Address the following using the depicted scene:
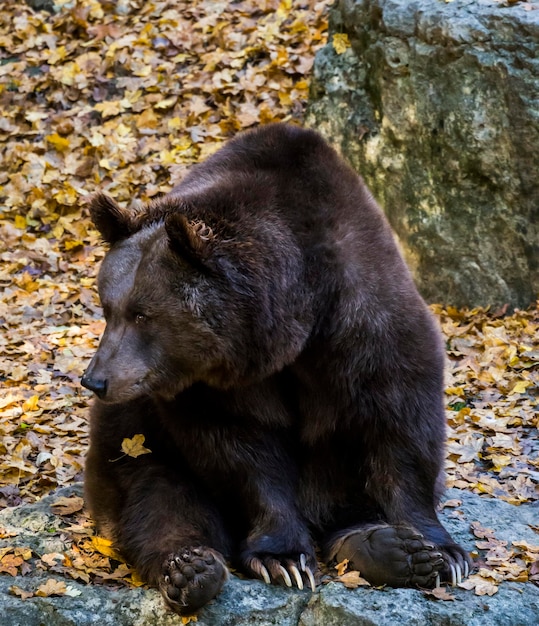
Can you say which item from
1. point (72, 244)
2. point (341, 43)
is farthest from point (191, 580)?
point (341, 43)

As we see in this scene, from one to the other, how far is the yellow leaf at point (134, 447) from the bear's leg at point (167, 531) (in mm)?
52

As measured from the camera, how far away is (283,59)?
34.4 ft

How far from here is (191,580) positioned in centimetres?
379

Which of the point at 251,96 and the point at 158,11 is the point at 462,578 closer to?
the point at 251,96

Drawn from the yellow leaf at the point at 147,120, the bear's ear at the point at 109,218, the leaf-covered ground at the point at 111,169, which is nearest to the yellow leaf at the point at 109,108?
the leaf-covered ground at the point at 111,169

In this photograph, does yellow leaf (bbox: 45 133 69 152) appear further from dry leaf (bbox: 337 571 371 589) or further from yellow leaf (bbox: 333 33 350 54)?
dry leaf (bbox: 337 571 371 589)

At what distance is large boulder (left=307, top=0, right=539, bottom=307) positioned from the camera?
7.97 m

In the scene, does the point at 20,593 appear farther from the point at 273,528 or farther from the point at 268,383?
the point at 268,383

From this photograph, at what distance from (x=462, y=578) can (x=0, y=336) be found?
195 inches

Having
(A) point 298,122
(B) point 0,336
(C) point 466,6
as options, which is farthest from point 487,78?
(B) point 0,336

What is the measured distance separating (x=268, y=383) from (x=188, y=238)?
2.51 feet

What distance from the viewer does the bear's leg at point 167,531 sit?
150 inches

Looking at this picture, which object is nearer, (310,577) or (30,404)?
(310,577)

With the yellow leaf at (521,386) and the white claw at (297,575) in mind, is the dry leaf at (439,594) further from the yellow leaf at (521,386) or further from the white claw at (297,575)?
the yellow leaf at (521,386)
